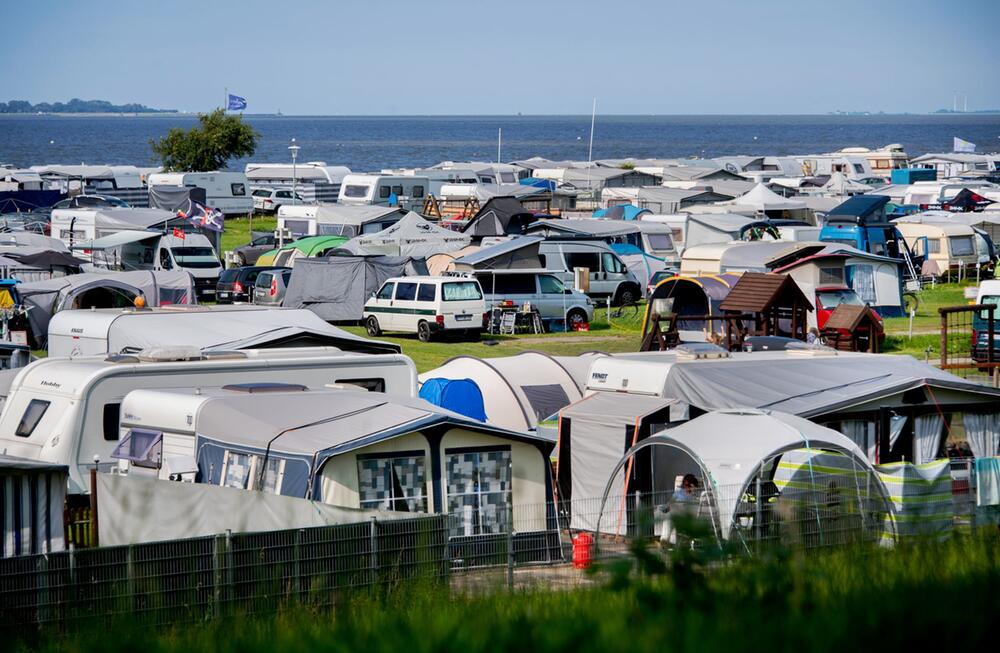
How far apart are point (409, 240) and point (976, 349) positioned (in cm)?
1802

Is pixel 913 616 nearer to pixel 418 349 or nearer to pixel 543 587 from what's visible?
pixel 543 587

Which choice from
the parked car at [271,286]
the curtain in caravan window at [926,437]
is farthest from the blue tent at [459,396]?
the parked car at [271,286]

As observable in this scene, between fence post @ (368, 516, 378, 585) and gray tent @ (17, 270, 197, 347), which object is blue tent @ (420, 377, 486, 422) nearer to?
fence post @ (368, 516, 378, 585)

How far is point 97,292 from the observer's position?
88.2ft

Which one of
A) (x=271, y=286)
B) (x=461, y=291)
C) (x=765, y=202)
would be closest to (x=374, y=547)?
(x=461, y=291)

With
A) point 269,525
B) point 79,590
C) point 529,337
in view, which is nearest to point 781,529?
point 269,525

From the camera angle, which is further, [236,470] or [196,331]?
[196,331]

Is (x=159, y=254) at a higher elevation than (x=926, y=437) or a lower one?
higher

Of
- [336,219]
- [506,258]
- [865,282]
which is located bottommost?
[865,282]

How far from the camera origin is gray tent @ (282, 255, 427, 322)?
30422 mm

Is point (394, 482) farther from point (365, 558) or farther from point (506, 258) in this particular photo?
point (506, 258)

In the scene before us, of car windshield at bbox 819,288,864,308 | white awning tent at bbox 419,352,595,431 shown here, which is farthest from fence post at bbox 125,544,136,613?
car windshield at bbox 819,288,864,308

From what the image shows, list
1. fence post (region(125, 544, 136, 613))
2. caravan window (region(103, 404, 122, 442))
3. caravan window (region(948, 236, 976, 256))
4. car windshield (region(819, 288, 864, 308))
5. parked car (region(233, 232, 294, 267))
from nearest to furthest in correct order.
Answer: fence post (region(125, 544, 136, 613)) < caravan window (region(103, 404, 122, 442)) < car windshield (region(819, 288, 864, 308)) < caravan window (region(948, 236, 976, 256)) < parked car (region(233, 232, 294, 267))

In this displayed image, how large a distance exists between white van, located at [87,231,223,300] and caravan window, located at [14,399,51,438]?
20.5 m
